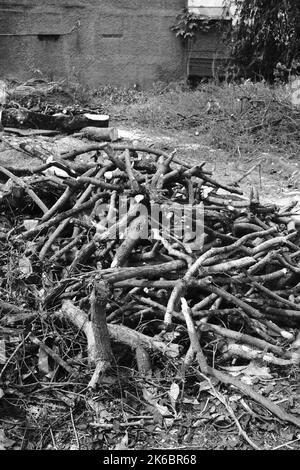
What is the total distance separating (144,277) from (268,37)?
291 inches

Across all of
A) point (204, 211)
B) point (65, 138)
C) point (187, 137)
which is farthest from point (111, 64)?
point (204, 211)

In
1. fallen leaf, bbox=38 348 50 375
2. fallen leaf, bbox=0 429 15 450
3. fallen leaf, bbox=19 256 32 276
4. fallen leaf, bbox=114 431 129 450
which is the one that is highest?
fallen leaf, bbox=19 256 32 276

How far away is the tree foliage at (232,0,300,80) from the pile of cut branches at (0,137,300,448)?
603 centimetres

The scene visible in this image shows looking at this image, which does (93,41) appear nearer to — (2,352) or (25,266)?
(25,266)

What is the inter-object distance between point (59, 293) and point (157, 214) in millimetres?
769

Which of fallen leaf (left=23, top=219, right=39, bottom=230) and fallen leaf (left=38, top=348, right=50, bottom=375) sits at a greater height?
fallen leaf (left=23, top=219, right=39, bottom=230)

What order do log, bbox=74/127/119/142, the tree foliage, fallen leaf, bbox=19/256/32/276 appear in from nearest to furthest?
fallen leaf, bbox=19/256/32/276 < log, bbox=74/127/119/142 < the tree foliage

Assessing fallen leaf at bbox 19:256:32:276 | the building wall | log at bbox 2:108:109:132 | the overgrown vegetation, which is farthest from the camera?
the building wall

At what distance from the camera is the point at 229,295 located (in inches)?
136

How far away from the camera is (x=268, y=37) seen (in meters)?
9.81

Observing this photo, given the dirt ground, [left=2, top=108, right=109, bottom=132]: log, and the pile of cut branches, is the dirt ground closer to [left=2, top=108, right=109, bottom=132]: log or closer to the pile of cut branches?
the pile of cut branches

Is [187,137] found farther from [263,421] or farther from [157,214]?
[263,421]

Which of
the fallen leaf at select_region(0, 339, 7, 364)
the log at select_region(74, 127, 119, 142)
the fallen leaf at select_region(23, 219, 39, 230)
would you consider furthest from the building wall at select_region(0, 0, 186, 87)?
the fallen leaf at select_region(0, 339, 7, 364)

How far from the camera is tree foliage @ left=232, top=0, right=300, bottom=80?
378 inches
